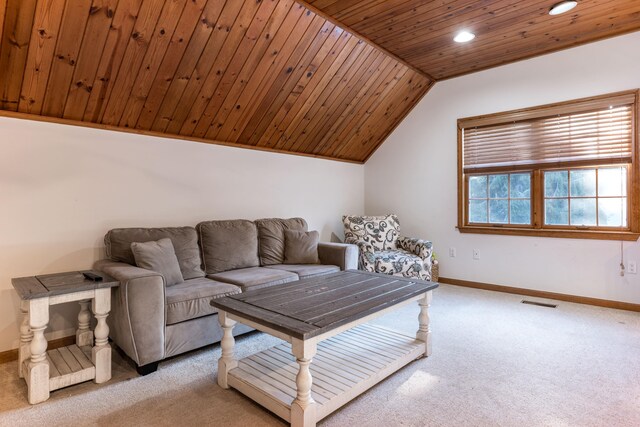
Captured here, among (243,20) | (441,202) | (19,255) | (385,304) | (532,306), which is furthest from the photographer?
(441,202)

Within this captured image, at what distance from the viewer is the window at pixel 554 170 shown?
351cm

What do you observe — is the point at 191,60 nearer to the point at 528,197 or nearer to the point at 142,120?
the point at 142,120

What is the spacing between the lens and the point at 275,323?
1.72m

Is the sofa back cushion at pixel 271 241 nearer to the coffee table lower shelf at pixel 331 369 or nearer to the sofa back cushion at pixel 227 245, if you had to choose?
the sofa back cushion at pixel 227 245

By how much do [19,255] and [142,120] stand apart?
138 centimetres

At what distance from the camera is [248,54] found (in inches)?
117

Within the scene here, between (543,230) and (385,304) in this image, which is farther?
(543,230)

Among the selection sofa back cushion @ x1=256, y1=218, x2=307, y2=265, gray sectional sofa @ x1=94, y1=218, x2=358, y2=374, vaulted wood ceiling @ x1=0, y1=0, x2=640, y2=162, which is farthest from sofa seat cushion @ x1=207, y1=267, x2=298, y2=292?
vaulted wood ceiling @ x1=0, y1=0, x2=640, y2=162

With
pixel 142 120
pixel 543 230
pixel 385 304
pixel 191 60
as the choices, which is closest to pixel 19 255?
pixel 142 120

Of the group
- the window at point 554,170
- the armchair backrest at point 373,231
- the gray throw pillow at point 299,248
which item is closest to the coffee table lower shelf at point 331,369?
the gray throw pillow at point 299,248

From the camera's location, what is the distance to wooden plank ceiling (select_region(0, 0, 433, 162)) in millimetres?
2266

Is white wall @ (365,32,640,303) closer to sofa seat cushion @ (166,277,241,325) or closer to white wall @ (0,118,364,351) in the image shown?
white wall @ (0,118,364,351)

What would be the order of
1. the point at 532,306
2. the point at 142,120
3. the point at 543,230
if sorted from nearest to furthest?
the point at 142,120 < the point at 532,306 < the point at 543,230

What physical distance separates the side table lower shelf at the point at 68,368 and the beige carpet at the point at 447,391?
58 mm
